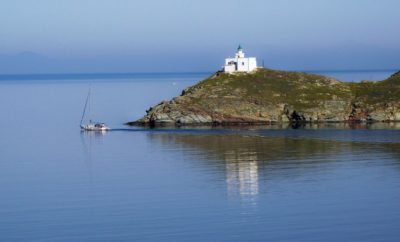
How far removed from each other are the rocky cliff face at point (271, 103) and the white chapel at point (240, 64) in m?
4.55

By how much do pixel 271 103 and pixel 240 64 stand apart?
17.5m

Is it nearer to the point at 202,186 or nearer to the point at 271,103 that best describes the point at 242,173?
the point at 202,186

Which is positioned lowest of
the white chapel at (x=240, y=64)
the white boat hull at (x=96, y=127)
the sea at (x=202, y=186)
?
the sea at (x=202, y=186)

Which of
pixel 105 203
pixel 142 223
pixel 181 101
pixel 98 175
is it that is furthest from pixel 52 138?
pixel 142 223

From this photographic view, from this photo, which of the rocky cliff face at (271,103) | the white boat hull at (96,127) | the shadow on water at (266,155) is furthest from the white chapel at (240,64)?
the shadow on water at (266,155)

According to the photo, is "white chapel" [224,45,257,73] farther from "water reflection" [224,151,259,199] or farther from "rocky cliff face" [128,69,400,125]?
"water reflection" [224,151,259,199]

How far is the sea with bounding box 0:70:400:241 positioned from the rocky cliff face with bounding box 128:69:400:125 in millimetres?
19665

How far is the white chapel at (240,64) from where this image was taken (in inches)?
6462

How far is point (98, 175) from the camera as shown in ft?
260

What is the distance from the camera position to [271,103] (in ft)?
492

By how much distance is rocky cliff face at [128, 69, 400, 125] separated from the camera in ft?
474

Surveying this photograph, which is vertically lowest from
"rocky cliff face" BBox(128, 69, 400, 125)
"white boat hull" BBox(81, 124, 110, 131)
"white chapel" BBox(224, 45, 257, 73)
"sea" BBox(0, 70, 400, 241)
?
"sea" BBox(0, 70, 400, 241)

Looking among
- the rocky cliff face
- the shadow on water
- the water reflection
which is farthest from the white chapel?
the water reflection

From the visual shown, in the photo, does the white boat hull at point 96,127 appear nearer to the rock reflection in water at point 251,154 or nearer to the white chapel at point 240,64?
the rock reflection in water at point 251,154
